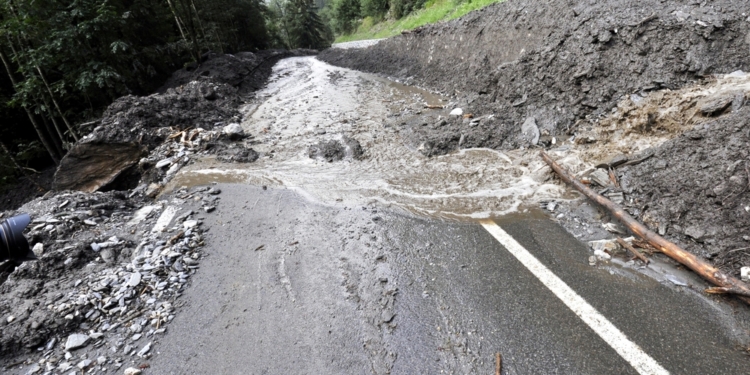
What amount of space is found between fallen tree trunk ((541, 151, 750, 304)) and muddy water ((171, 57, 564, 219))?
57 cm

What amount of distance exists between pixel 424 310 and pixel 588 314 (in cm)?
161

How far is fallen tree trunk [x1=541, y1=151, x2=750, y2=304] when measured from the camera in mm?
2973

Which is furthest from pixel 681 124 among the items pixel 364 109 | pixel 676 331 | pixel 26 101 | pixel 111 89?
pixel 26 101

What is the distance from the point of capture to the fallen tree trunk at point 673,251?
297 centimetres

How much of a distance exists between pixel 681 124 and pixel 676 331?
152 inches

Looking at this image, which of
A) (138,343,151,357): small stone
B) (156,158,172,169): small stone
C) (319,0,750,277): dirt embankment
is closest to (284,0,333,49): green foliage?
(319,0,750,277): dirt embankment

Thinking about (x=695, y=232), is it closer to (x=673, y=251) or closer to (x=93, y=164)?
(x=673, y=251)

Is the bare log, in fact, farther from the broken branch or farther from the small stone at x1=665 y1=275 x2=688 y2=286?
the small stone at x1=665 y1=275 x2=688 y2=286

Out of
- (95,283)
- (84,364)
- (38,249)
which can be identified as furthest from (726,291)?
(38,249)

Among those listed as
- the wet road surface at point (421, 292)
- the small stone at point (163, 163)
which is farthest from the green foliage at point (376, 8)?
the wet road surface at point (421, 292)

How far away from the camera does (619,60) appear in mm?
6312

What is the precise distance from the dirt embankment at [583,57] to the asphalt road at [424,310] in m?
3.49

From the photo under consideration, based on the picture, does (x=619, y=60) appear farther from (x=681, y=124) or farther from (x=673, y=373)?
(x=673, y=373)

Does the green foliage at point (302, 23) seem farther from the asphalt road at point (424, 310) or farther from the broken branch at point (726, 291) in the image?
the broken branch at point (726, 291)
